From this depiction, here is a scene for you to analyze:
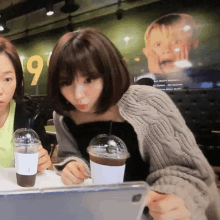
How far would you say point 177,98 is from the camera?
11.8 feet

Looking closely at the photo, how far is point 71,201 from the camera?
287 mm

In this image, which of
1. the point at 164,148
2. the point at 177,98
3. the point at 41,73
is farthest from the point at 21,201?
the point at 41,73

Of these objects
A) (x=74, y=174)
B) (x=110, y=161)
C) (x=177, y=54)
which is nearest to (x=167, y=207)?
(x=110, y=161)

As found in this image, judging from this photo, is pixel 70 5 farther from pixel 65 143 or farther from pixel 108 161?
pixel 108 161

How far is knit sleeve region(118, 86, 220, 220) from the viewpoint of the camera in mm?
571

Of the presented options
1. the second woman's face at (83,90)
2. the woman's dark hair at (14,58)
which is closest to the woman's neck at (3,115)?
the woman's dark hair at (14,58)

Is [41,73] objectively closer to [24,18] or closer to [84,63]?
[24,18]

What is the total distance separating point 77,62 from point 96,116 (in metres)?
0.30

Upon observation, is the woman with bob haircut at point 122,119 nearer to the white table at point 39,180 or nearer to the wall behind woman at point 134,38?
the white table at point 39,180

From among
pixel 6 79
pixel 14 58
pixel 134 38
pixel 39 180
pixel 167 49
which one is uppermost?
pixel 134 38

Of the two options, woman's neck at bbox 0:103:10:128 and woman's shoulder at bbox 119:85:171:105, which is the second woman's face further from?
woman's neck at bbox 0:103:10:128

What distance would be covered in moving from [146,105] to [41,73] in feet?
17.0

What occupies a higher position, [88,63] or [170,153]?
[88,63]

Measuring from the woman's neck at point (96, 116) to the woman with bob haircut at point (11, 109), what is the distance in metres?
0.22
